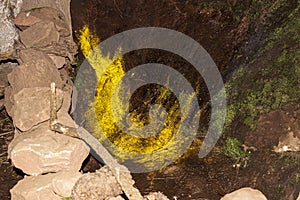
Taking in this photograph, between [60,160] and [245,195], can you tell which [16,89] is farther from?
[245,195]

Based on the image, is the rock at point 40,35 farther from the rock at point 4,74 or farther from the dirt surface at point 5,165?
the dirt surface at point 5,165

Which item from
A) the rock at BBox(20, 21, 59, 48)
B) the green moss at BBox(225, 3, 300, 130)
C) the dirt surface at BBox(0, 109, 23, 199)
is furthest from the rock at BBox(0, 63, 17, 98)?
the green moss at BBox(225, 3, 300, 130)

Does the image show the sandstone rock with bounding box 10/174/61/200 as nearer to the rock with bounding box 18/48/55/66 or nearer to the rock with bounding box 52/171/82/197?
the rock with bounding box 52/171/82/197

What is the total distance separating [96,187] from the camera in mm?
2576

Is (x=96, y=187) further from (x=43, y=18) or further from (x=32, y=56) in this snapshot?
(x=43, y=18)

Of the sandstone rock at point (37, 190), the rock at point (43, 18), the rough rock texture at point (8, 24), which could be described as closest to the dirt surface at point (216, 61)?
the rock at point (43, 18)

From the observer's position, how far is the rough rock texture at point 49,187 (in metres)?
2.62

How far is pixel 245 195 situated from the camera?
8.14ft

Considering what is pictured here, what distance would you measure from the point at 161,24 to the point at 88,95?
835 mm

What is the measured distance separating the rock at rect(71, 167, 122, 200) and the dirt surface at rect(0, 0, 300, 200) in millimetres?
576

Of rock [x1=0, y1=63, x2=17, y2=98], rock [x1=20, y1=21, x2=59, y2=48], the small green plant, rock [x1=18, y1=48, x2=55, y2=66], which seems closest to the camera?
the small green plant

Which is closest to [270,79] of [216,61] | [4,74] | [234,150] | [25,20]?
[216,61]

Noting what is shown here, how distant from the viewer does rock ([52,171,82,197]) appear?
103 inches

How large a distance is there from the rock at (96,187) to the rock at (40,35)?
134cm
